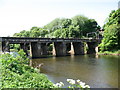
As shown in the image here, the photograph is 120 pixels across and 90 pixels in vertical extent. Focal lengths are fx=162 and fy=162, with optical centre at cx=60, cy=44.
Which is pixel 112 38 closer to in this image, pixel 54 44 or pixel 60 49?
pixel 60 49

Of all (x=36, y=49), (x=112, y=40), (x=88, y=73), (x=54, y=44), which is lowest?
(x=88, y=73)

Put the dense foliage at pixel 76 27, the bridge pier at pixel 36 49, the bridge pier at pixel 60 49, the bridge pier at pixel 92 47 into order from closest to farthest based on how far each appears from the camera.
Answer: the bridge pier at pixel 36 49 < the bridge pier at pixel 60 49 < the bridge pier at pixel 92 47 < the dense foliage at pixel 76 27

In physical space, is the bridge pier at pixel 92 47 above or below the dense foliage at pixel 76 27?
A: below

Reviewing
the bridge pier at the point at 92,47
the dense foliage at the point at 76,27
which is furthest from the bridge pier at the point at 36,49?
the dense foliage at the point at 76,27

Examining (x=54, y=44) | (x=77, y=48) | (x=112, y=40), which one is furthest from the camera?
(x=77, y=48)

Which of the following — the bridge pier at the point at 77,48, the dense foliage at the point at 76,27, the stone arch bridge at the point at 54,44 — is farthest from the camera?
the dense foliage at the point at 76,27

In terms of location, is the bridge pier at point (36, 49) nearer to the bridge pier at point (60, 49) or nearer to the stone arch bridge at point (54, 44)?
the stone arch bridge at point (54, 44)

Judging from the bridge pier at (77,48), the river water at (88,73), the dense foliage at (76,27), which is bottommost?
the river water at (88,73)

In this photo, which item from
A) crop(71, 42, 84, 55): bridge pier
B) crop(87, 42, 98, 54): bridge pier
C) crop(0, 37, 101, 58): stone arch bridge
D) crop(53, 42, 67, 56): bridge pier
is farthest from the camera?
crop(87, 42, 98, 54): bridge pier

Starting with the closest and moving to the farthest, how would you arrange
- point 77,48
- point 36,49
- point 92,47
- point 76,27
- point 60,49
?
1. point 36,49
2. point 60,49
3. point 77,48
4. point 92,47
5. point 76,27

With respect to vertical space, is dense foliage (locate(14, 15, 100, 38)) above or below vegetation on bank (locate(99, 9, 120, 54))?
above

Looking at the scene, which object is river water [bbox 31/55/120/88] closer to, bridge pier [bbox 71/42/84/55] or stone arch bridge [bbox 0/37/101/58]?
stone arch bridge [bbox 0/37/101/58]

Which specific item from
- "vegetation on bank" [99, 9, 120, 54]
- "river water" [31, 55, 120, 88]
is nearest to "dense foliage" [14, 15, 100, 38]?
"vegetation on bank" [99, 9, 120, 54]

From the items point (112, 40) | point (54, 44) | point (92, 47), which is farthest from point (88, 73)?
point (92, 47)
